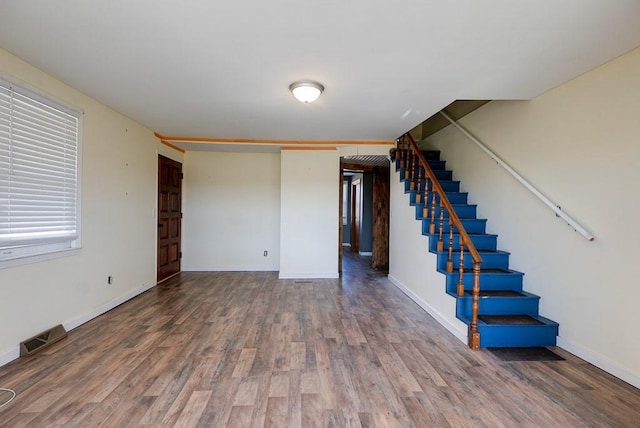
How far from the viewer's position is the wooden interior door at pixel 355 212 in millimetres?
8438

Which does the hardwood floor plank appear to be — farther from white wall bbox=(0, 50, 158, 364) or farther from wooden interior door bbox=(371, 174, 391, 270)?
wooden interior door bbox=(371, 174, 391, 270)

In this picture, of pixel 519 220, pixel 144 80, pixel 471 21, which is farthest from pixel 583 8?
pixel 144 80

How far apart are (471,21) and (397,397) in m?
2.45

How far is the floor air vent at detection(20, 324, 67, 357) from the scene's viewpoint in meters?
2.42

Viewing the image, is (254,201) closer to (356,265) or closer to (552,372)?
(356,265)

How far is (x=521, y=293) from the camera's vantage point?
3.06m

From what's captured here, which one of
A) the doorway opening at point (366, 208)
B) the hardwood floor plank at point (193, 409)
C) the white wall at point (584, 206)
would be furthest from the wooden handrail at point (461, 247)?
the hardwood floor plank at point (193, 409)

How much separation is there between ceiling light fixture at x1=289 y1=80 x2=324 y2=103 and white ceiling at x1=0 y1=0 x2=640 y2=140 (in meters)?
0.10

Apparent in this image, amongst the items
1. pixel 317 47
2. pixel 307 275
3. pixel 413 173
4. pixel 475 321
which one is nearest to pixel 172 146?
pixel 307 275

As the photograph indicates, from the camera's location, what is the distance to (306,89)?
107 inches

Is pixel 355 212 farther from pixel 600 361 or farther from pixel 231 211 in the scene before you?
pixel 600 361

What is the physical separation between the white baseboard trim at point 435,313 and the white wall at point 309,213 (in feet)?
4.39

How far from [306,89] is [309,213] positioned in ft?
9.28

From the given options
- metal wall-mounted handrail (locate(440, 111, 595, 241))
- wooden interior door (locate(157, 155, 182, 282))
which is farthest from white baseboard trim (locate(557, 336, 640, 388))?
wooden interior door (locate(157, 155, 182, 282))
